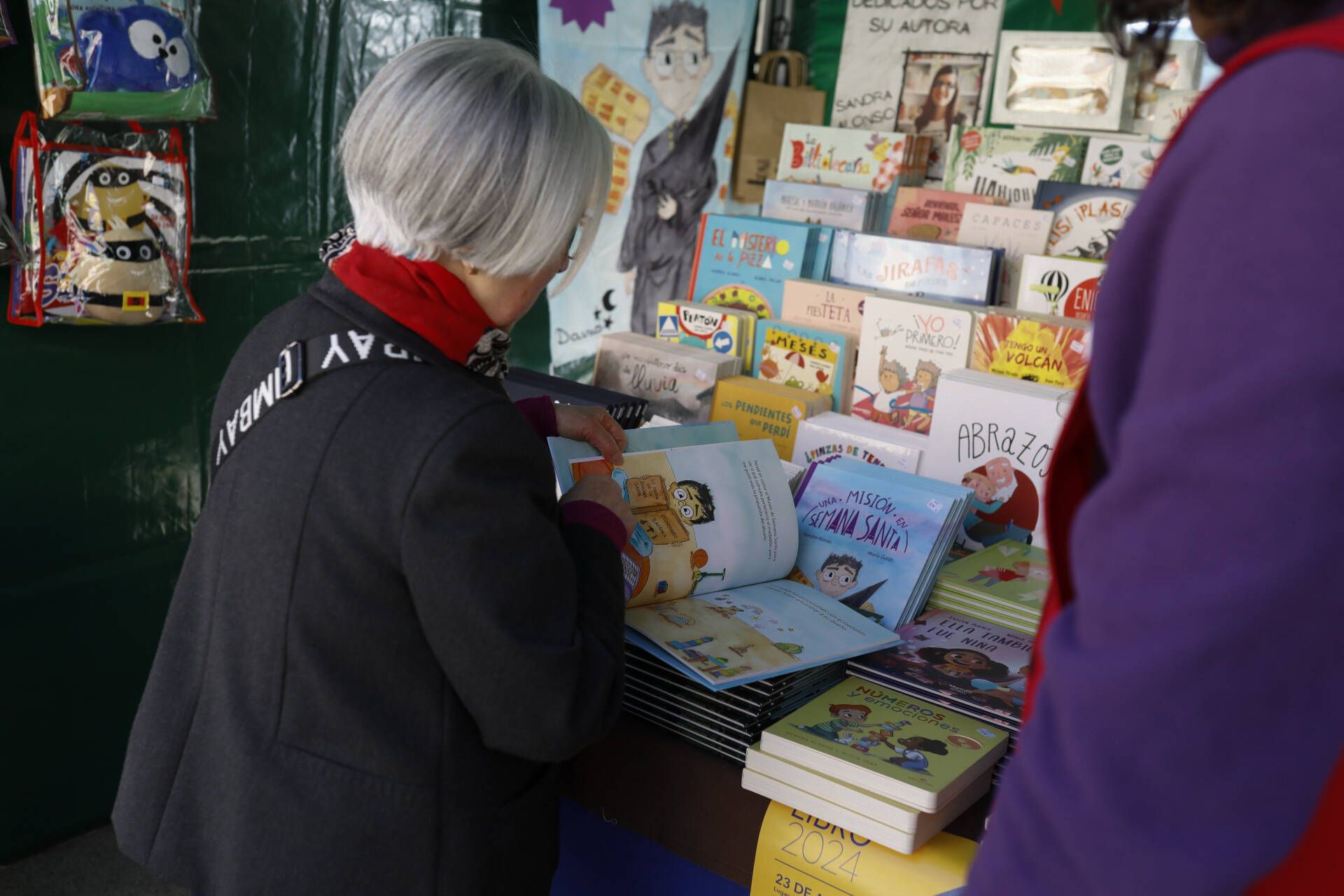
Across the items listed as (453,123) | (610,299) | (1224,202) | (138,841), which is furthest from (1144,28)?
(610,299)

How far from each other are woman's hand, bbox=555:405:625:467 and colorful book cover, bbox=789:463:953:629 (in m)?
0.32

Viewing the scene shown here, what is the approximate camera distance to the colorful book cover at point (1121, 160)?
229 cm

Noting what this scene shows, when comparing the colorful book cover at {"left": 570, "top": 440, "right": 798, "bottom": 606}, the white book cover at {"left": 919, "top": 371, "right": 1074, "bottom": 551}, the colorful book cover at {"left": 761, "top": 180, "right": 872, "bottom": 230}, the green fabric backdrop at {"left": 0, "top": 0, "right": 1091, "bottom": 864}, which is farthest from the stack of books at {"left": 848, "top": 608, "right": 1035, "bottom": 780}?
the green fabric backdrop at {"left": 0, "top": 0, "right": 1091, "bottom": 864}

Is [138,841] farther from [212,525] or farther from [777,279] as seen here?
[777,279]

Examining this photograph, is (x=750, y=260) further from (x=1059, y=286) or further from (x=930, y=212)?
(x=1059, y=286)

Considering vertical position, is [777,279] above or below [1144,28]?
below

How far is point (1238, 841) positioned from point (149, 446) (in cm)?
234

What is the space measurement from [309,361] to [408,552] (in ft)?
0.76

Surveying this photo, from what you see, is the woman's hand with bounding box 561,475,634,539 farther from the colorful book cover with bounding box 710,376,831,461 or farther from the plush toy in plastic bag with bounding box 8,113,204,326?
the plush toy in plastic bag with bounding box 8,113,204,326

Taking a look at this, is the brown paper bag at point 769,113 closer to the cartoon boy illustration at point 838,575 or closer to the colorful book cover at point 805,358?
A: the colorful book cover at point 805,358

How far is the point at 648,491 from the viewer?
138 cm

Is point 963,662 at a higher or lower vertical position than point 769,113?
lower

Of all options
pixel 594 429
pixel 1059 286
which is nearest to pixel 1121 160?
pixel 1059 286

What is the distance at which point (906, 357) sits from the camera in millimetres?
2002
